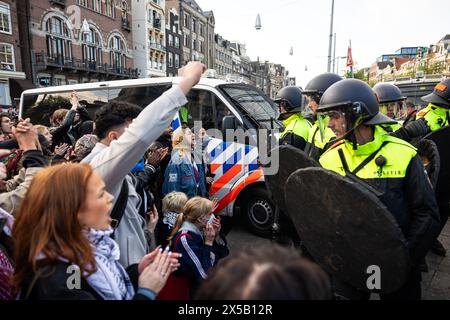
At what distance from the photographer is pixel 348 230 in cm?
168

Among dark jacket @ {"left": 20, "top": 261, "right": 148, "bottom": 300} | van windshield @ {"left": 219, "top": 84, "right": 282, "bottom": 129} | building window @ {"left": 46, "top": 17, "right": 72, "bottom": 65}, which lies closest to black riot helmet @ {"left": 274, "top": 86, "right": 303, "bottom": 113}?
van windshield @ {"left": 219, "top": 84, "right": 282, "bottom": 129}

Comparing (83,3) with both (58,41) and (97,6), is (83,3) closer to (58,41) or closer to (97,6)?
(97,6)

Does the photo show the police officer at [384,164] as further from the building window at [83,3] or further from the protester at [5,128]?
the building window at [83,3]

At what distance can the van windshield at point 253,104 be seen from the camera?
17.0 feet

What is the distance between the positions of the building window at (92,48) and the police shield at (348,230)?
123 ft

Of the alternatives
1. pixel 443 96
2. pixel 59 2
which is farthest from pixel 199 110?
pixel 59 2

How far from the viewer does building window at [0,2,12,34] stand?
84.5 ft

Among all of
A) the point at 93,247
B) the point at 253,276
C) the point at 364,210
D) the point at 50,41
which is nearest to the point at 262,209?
the point at 364,210

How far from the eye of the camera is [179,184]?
3.85 metres

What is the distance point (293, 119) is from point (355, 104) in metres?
1.95

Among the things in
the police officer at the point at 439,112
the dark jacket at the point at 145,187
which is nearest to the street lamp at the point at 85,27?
the dark jacket at the point at 145,187

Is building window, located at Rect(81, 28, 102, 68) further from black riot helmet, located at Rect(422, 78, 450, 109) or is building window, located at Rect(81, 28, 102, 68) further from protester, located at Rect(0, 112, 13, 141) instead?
black riot helmet, located at Rect(422, 78, 450, 109)

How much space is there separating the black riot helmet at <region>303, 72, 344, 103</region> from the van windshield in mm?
1408

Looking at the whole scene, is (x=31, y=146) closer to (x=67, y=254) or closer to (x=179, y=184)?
(x=67, y=254)
